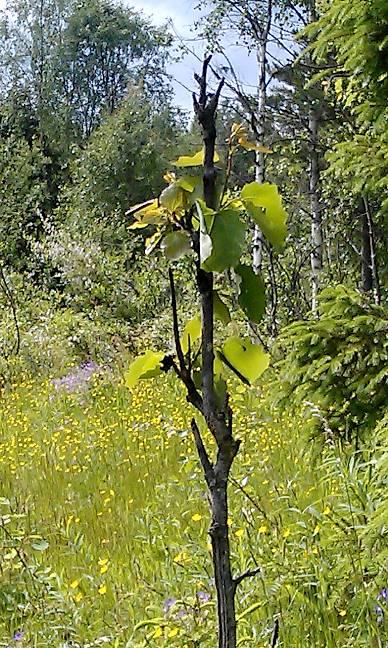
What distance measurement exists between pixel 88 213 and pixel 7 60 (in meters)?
12.2

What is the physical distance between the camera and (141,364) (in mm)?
952

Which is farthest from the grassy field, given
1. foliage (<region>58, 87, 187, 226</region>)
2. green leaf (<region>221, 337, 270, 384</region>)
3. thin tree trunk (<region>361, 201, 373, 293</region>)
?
foliage (<region>58, 87, 187, 226</region>)

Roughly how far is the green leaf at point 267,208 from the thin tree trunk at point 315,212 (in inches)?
270

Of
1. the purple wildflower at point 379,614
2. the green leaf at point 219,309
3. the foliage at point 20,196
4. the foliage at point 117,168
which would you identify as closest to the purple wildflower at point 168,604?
the purple wildflower at point 379,614

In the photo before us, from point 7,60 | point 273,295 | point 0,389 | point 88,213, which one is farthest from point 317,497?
point 7,60

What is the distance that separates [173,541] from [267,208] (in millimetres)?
2230

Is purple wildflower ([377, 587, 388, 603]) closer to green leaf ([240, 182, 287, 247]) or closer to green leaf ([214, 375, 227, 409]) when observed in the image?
green leaf ([214, 375, 227, 409])

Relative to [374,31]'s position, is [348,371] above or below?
below

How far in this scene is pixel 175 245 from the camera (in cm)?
92

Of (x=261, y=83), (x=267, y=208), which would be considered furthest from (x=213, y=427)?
(x=261, y=83)

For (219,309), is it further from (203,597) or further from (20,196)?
(20,196)

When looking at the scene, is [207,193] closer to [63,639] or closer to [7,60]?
[63,639]

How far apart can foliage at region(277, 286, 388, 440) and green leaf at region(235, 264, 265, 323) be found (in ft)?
4.74

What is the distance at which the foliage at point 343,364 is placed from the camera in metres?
2.37
